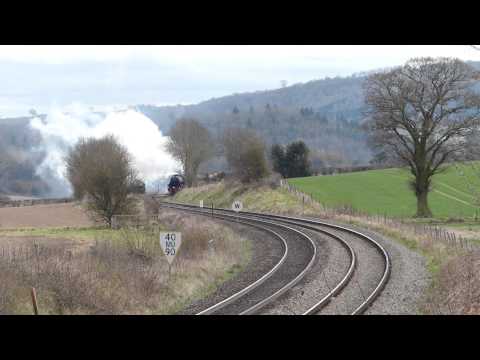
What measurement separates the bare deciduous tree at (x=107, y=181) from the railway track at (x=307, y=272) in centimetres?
1127

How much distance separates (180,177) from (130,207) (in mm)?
38996

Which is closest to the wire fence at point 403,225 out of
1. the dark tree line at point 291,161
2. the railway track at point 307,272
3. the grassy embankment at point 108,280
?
the railway track at point 307,272

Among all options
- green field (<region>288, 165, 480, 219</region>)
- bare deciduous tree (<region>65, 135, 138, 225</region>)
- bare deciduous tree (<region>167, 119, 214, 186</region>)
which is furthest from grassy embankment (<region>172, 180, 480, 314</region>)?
bare deciduous tree (<region>65, 135, 138, 225</region>)

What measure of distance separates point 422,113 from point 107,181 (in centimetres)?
2193

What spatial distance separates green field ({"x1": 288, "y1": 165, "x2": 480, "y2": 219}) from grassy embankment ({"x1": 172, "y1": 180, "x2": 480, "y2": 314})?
37.3 inches

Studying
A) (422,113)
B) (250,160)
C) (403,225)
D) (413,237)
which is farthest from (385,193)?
(413,237)

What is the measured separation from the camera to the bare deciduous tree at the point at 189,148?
77.6m

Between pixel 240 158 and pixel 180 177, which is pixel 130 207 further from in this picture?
pixel 180 177

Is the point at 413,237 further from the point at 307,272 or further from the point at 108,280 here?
the point at 108,280

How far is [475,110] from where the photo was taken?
133 feet

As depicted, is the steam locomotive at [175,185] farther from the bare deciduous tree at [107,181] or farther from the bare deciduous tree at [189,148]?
the bare deciduous tree at [107,181]
